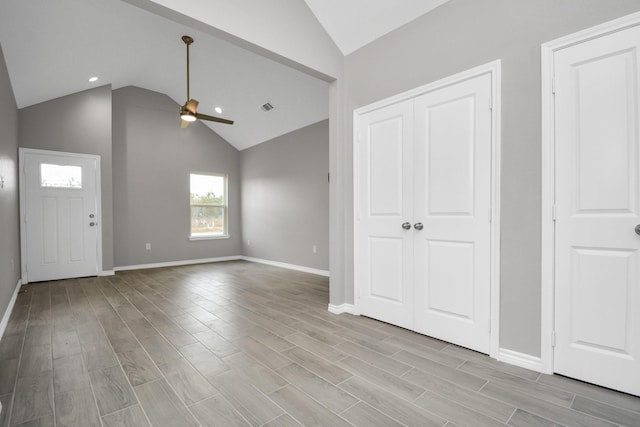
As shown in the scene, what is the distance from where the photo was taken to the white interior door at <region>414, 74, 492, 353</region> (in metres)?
2.22

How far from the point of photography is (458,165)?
2350mm

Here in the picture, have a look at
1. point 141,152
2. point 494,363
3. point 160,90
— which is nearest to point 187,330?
point 494,363

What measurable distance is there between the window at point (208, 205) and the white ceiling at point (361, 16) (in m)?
4.91

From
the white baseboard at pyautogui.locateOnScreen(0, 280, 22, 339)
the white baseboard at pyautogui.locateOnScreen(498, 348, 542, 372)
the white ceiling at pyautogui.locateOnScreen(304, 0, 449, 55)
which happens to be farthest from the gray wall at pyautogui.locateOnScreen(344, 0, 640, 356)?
the white baseboard at pyautogui.locateOnScreen(0, 280, 22, 339)

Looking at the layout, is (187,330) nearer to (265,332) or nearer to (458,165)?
(265,332)

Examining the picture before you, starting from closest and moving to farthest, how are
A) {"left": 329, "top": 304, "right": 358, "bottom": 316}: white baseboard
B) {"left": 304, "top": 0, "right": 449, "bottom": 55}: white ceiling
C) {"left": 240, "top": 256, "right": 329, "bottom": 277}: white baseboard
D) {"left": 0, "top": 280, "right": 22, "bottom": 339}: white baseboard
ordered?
{"left": 304, "top": 0, "right": 449, "bottom": 55}: white ceiling < {"left": 0, "top": 280, "right": 22, "bottom": 339}: white baseboard < {"left": 329, "top": 304, "right": 358, "bottom": 316}: white baseboard < {"left": 240, "top": 256, "right": 329, "bottom": 277}: white baseboard

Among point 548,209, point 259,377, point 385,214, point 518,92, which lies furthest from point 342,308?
point 518,92

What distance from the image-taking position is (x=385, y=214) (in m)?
2.88

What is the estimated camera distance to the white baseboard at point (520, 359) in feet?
6.47

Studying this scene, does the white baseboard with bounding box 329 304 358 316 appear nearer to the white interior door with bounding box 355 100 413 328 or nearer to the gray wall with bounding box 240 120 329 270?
the white interior door with bounding box 355 100 413 328

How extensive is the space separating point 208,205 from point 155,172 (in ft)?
4.35

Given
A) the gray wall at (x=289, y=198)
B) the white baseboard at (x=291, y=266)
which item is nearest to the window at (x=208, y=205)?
the gray wall at (x=289, y=198)

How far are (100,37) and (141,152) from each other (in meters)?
2.66

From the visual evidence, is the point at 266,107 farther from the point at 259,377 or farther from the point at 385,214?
the point at 259,377
